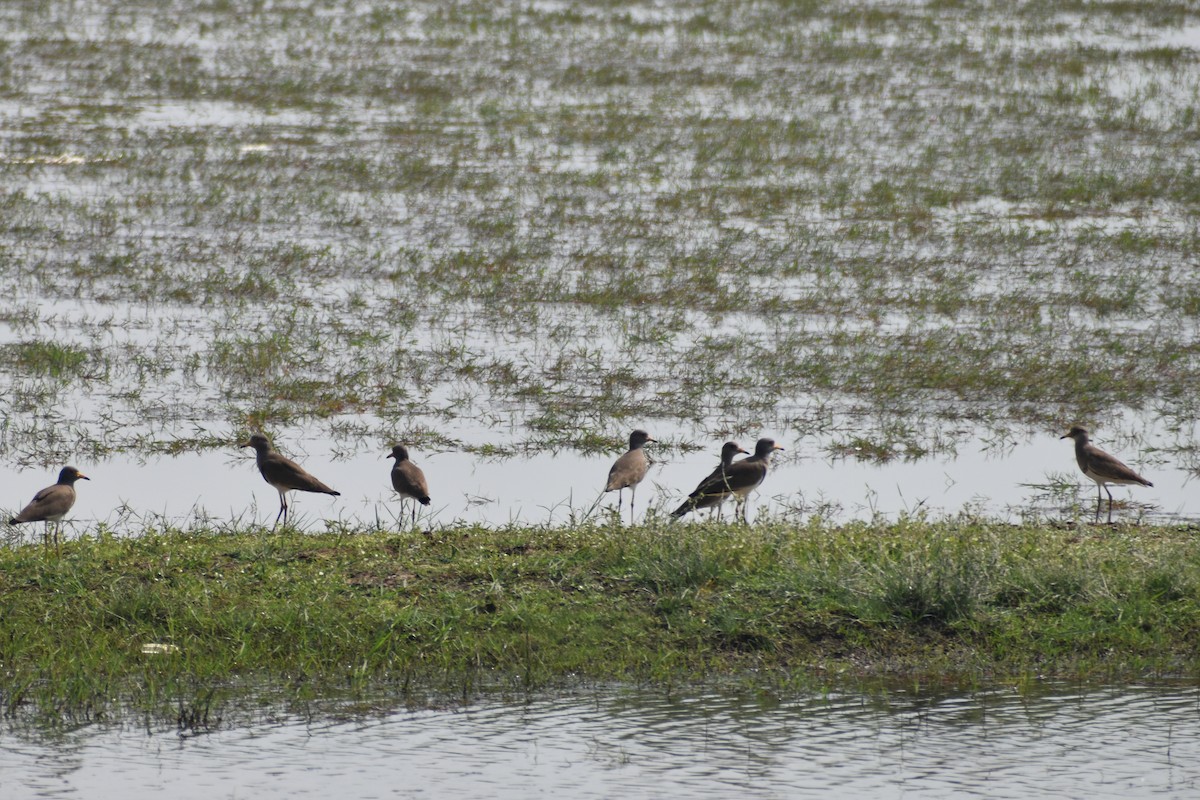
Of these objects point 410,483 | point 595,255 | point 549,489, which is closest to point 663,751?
point 410,483

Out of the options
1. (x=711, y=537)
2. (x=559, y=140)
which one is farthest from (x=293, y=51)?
(x=711, y=537)

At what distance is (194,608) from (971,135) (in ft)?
66.0

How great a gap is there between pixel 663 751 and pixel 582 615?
1.43 metres

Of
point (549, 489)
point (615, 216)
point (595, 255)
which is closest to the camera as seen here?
point (549, 489)

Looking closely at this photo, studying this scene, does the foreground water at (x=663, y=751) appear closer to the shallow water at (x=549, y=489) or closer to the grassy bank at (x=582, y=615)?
the grassy bank at (x=582, y=615)

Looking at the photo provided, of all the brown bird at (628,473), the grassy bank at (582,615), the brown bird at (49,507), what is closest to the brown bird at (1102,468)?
the grassy bank at (582,615)

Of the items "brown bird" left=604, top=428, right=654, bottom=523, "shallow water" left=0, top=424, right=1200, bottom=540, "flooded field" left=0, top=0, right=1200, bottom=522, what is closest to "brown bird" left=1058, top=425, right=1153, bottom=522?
"shallow water" left=0, top=424, right=1200, bottom=540

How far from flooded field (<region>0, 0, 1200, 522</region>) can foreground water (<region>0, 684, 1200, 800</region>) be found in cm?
371

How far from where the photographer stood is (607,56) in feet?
109

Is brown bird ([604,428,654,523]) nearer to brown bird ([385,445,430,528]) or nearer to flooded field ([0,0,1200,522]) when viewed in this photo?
flooded field ([0,0,1200,522])

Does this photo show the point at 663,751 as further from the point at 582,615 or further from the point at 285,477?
the point at 285,477

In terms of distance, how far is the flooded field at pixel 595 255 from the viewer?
45.1 feet

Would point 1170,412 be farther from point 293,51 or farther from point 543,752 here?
point 293,51

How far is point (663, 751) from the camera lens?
7.46 metres
